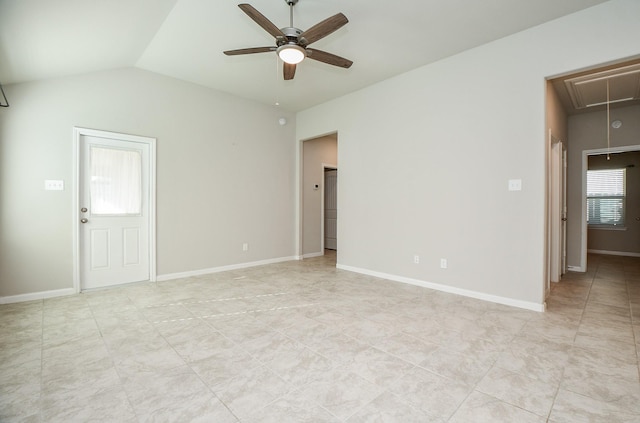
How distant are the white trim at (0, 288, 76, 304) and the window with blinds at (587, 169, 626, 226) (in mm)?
10716

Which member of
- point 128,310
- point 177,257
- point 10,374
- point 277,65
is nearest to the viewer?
point 10,374

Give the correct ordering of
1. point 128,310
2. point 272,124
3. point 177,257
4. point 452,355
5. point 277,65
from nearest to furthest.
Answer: point 452,355
point 128,310
point 277,65
point 177,257
point 272,124

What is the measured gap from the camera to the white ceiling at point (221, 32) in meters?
2.59

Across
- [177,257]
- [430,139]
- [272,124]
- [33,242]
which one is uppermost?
[272,124]

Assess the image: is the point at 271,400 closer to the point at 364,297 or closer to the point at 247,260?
the point at 364,297

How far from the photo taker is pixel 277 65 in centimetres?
391

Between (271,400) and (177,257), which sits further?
(177,257)

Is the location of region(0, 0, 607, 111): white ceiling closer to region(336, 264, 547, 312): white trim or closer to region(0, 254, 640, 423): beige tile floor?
region(0, 254, 640, 423): beige tile floor

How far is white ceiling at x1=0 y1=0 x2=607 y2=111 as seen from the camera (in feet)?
8.50

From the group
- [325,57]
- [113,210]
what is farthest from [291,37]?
[113,210]

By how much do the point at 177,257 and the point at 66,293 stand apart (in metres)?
1.34

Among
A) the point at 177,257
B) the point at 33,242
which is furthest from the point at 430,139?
the point at 33,242

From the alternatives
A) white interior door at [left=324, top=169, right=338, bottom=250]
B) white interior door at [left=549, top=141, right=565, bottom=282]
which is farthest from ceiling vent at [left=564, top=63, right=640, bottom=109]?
white interior door at [left=324, top=169, right=338, bottom=250]

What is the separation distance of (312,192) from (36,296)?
461cm
